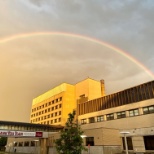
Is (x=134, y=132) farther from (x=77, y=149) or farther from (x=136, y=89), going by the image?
(x=77, y=149)

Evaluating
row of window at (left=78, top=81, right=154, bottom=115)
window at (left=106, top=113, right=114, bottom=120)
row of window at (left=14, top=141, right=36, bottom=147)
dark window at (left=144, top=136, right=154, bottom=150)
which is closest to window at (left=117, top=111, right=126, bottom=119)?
window at (left=106, top=113, right=114, bottom=120)

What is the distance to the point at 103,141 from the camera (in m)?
37.6

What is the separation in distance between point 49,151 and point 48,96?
45.9 metres

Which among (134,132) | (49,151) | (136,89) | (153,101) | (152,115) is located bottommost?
(49,151)

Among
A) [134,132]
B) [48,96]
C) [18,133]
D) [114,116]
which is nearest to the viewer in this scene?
[134,132]

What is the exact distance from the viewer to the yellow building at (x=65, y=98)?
251ft

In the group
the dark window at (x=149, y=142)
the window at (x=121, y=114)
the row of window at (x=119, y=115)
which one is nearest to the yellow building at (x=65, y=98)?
the row of window at (x=119, y=115)

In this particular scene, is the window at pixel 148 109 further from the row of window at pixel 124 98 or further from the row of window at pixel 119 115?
the row of window at pixel 124 98

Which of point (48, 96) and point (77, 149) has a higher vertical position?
point (48, 96)

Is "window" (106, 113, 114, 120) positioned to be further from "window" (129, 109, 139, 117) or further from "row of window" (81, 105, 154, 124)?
"window" (129, 109, 139, 117)

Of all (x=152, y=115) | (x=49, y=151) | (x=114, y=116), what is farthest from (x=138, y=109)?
(x=49, y=151)

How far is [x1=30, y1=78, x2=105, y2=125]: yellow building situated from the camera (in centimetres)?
7638

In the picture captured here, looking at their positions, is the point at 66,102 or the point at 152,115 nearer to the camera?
the point at 152,115

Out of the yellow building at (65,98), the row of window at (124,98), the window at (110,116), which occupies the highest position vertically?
the yellow building at (65,98)
